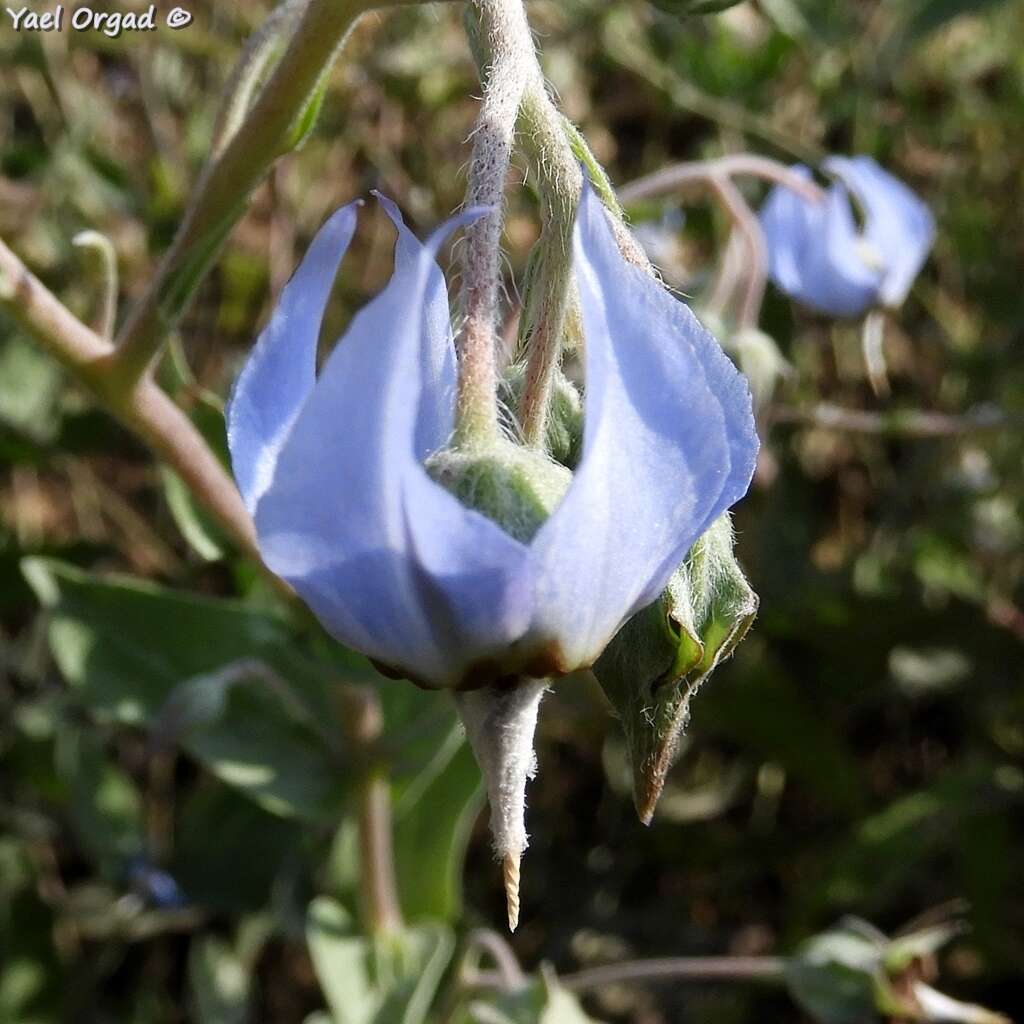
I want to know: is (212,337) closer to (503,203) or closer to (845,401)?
(845,401)

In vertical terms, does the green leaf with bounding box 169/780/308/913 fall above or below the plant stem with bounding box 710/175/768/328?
below

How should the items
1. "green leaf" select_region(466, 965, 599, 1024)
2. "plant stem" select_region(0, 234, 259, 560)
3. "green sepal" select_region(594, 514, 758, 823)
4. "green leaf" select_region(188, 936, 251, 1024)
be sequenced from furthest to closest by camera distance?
1. "green leaf" select_region(188, 936, 251, 1024)
2. "green leaf" select_region(466, 965, 599, 1024)
3. "plant stem" select_region(0, 234, 259, 560)
4. "green sepal" select_region(594, 514, 758, 823)

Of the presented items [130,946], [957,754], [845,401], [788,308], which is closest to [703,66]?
[788,308]

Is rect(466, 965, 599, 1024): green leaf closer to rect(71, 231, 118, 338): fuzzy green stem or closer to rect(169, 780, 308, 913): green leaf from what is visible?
rect(169, 780, 308, 913): green leaf

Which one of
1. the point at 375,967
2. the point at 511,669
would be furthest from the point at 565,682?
the point at 511,669

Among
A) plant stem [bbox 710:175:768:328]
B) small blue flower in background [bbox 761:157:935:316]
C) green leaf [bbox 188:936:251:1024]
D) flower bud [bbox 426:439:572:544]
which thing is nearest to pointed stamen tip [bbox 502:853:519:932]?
flower bud [bbox 426:439:572:544]

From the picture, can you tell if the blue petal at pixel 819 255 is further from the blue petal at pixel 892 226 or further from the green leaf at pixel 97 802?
the green leaf at pixel 97 802
